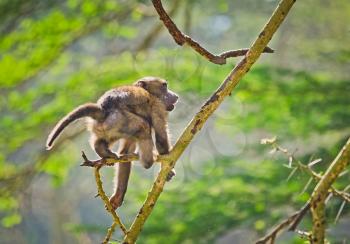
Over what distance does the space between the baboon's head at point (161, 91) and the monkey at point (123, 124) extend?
0.33 ft

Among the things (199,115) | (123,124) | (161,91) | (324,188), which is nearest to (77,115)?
(123,124)

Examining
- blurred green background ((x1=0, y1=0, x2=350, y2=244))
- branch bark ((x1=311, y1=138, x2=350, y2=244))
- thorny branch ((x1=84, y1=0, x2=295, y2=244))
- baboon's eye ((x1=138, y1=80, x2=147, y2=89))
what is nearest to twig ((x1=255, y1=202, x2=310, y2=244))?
branch bark ((x1=311, y1=138, x2=350, y2=244))

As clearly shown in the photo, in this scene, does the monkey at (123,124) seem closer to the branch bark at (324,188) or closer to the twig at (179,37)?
the branch bark at (324,188)

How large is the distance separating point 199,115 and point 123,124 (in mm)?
1317

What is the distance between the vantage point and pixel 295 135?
8.64 meters

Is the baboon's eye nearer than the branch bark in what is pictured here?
No

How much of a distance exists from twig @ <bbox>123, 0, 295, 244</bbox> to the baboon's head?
1.59 metres

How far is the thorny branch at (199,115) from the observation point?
8.98 feet

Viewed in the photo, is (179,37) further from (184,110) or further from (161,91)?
(184,110)

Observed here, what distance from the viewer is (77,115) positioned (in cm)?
405

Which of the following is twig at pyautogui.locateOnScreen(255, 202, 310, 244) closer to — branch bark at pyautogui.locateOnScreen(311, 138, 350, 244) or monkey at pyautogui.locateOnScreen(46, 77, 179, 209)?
branch bark at pyautogui.locateOnScreen(311, 138, 350, 244)

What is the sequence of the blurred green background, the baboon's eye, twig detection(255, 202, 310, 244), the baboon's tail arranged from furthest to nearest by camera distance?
the blurred green background
the baboon's eye
the baboon's tail
twig detection(255, 202, 310, 244)

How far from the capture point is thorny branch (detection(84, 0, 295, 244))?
274 centimetres

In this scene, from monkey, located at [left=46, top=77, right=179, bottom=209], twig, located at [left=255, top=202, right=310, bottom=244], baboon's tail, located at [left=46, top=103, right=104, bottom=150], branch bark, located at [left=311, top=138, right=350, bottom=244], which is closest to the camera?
branch bark, located at [left=311, top=138, right=350, bottom=244]
